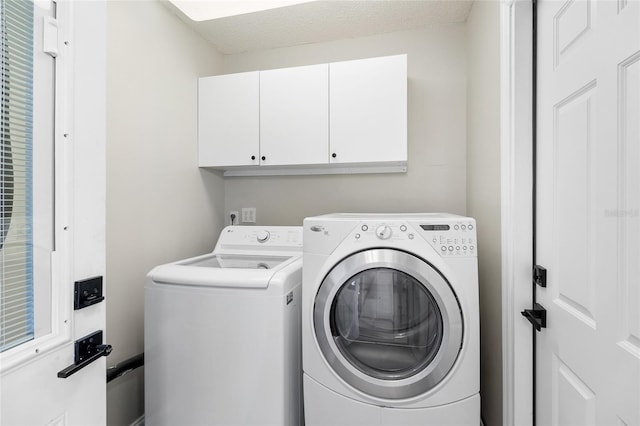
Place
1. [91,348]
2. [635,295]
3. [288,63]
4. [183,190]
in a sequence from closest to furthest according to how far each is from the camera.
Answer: [635,295]
[91,348]
[183,190]
[288,63]

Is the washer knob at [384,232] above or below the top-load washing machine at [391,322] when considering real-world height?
above

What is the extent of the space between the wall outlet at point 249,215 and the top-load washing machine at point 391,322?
1.11m

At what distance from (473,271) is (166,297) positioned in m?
1.36

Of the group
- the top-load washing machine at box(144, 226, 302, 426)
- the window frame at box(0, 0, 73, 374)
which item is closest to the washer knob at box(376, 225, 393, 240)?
the top-load washing machine at box(144, 226, 302, 426)

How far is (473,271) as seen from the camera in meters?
1.22

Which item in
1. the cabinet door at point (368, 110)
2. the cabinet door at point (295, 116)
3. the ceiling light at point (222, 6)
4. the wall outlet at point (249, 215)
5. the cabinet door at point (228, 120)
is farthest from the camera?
the wall outlet at point (249, 215)

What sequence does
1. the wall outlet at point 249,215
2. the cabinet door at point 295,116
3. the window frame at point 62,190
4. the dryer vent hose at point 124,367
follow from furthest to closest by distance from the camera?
the wall outlet at point 249,215 < the cabinet door at point 295,116 < the dryer vent hose at point 124,367 < the window frame at point 62,190

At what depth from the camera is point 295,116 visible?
77.7 inches

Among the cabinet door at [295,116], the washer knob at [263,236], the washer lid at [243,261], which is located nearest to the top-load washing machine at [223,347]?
the washer lid at [243,261]

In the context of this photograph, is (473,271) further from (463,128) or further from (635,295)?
(463,128)

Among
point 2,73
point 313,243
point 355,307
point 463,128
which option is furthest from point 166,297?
point 463,128

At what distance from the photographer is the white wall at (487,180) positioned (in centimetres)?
134

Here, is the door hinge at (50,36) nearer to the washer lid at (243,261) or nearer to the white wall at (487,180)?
the washer lid at (243,261)

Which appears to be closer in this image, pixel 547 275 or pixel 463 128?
pixel 547 275
